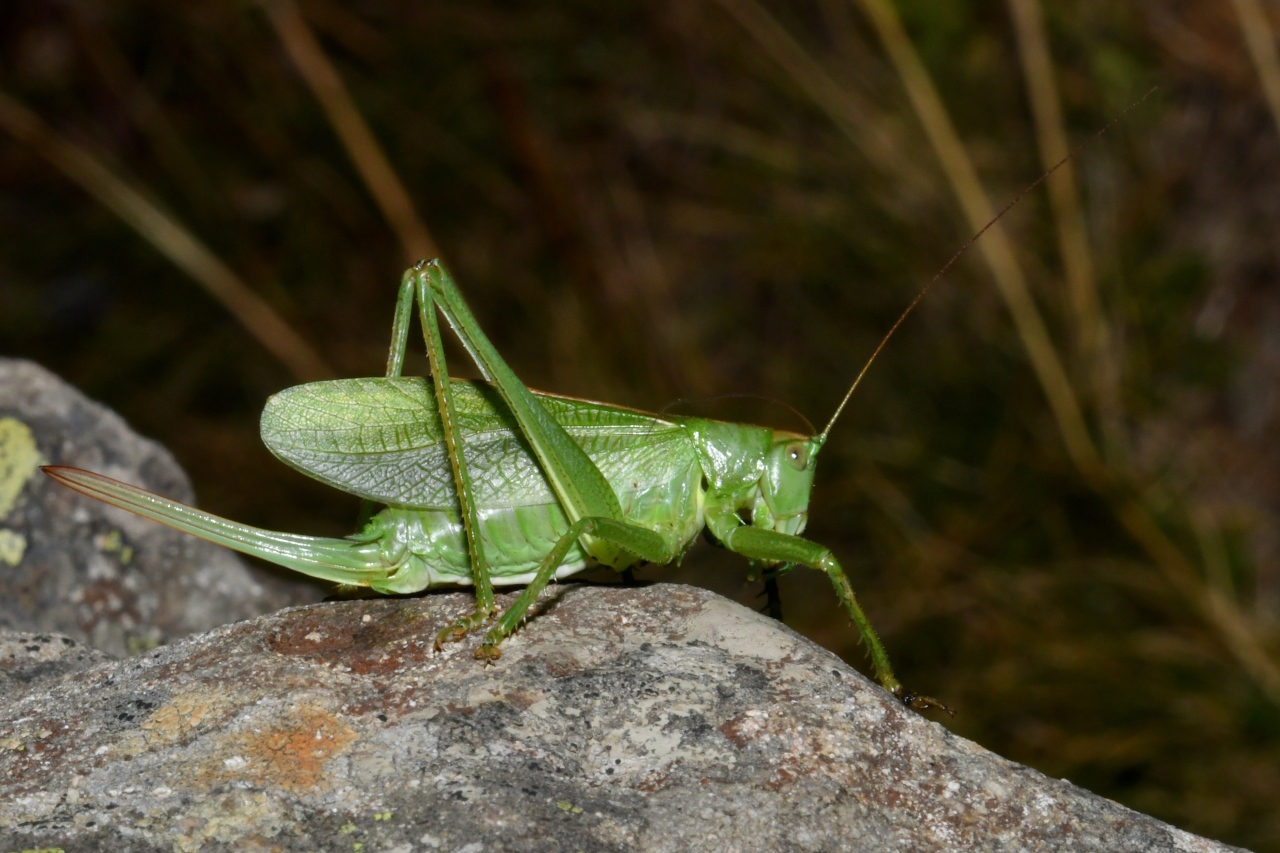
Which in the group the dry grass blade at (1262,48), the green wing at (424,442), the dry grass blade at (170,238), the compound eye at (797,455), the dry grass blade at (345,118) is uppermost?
the dry grass blade at (1262,48)

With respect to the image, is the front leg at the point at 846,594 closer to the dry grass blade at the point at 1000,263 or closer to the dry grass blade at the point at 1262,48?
the dry grass blade at the point at 1000,263

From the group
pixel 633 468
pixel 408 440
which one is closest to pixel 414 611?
pixel 408 440

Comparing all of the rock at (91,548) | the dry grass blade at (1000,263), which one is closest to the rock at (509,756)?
the rock at (91,548)

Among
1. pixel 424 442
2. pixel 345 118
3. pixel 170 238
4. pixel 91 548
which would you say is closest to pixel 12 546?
pixel 91 548

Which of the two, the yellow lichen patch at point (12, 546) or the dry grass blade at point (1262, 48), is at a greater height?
the dry grass blade at point (1262, 48)

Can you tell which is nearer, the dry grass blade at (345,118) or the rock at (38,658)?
the rock at (38,658)

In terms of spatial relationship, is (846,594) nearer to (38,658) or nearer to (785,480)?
(785,480)
